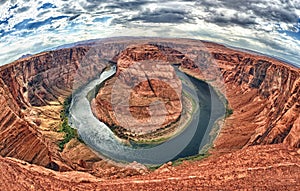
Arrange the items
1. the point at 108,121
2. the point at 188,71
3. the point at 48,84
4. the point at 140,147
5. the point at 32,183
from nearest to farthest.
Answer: the point at 32,183, the point at 140,147, the point at 108,121, the point at 48,84, the point at 188,71

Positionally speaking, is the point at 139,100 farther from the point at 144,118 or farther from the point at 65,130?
the point at 65,130

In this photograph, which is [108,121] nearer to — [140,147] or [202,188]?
[140,147]

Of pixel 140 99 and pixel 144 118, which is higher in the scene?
pixel 140 99

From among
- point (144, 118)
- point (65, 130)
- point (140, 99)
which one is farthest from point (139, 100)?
point (65, 130)

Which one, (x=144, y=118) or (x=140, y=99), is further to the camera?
(x=140, y=99)

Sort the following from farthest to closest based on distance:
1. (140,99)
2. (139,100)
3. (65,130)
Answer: (140,99), (139,100), (65,130)

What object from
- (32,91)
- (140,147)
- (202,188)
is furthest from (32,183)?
(32,91)

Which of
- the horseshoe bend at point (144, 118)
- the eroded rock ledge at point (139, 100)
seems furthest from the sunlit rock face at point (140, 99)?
the horseshoe bend at point (144, 118)

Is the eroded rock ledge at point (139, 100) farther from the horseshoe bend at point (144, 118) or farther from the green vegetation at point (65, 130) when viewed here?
the green vegetation at point (65, 130)

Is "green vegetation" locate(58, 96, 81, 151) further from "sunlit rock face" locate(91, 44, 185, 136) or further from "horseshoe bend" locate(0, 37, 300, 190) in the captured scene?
"sunlit rock face" locate(91, 44, 185, 136)
